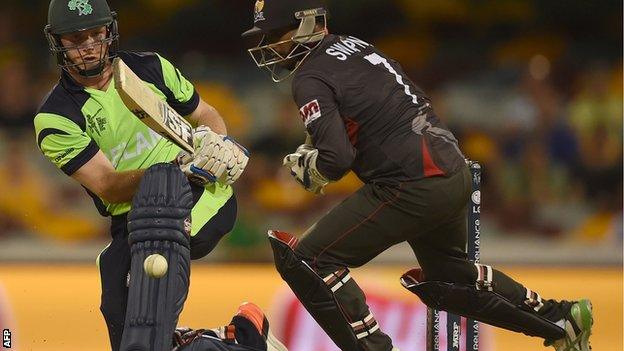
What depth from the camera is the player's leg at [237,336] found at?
3.99 m

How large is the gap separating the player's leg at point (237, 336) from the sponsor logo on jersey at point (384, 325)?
2.50 feet

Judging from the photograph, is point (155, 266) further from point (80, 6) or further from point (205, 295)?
point (205, 295)

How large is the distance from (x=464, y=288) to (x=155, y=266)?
1341 millimetres

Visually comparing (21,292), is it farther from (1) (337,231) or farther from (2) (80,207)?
(1) (337,231)

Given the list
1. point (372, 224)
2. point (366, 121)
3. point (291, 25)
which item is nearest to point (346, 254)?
point (372, 224)

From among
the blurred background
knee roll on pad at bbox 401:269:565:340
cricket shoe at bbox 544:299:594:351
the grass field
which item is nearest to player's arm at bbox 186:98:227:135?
knee roll on pad at bbox 401:269:565:340

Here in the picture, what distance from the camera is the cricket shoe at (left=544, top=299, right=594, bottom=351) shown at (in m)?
4.59

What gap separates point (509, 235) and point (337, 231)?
4.09 m

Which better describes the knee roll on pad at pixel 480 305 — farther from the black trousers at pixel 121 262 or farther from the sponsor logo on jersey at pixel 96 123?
the sponsor logo on jersey at pixel 96 123

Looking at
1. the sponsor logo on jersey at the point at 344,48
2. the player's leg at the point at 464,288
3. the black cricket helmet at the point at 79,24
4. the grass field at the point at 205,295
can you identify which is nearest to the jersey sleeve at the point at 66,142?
the black cricket helmet at the point at 79,24

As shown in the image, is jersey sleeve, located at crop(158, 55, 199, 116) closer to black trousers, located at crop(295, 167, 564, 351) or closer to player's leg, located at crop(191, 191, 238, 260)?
player's leg, located at crop(191, 191, 238, 260)

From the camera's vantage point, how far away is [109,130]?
428 cm

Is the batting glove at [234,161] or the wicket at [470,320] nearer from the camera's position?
the batting glove at [234,161]

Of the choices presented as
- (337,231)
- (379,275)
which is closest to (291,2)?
(337,231)
